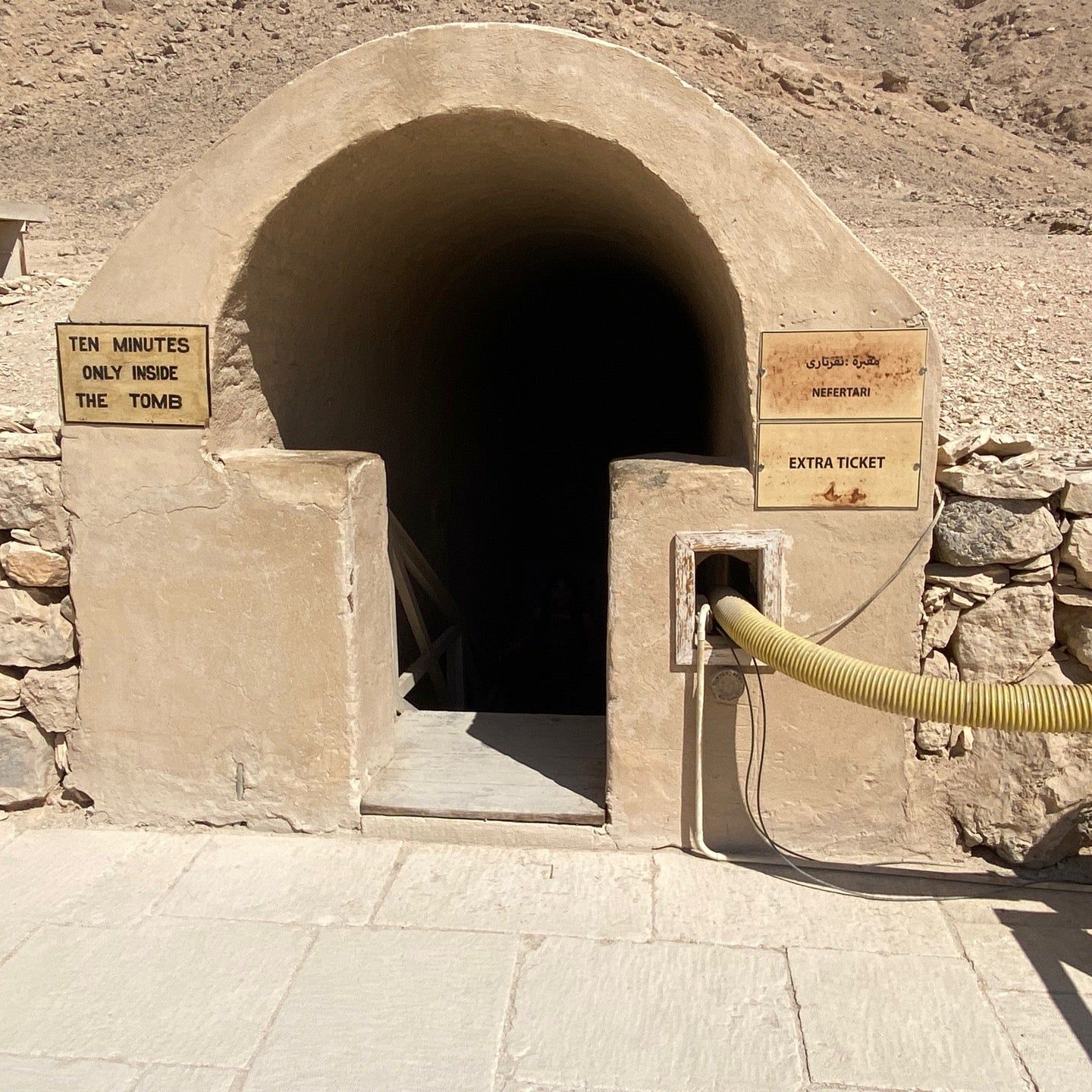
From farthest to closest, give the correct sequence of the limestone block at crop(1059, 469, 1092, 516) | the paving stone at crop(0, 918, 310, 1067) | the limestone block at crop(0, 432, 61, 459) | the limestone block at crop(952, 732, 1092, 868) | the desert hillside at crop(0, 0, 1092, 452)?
the desert hillside at crop(0, 0, 1092, 452)
the limestone block at crop(0, 432, 61, 459)
the limestone block at crop(952, 732, 1092, 868)
the limestone block at crop(1059, 469, 1092, 516)
the paving stone at crop(0, 918, 310, 1067)

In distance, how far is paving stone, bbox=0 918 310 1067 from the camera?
2.81 meters

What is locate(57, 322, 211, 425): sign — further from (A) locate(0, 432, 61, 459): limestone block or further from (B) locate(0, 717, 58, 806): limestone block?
(B) locate(0, 717, 58, 806): limestone block

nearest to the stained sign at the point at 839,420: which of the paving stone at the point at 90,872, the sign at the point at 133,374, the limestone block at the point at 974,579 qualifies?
the limestone block at the point at 974,579

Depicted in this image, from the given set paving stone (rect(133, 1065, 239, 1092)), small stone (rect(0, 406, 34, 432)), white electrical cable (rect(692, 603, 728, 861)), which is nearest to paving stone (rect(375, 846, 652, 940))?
white electrical cable (rect(692, 603, 728, 861))

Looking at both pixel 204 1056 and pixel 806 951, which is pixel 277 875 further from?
Answer: pixel 806 951

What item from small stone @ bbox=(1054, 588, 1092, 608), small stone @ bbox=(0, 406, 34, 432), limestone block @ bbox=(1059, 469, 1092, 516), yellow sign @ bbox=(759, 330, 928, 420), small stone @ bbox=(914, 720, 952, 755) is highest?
yellow sign @ bbox=(759, 330, 928, 420)

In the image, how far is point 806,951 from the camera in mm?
3213

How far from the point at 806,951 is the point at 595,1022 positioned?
30.7 inches

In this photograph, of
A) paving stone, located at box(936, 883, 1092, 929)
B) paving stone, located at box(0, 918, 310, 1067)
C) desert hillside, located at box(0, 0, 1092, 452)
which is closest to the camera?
paving stone, located at box(0, 918, 310, 1067)

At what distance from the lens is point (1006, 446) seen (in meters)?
3.61

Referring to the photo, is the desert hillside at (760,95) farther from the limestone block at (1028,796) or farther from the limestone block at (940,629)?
the limestone block at (1028,796)

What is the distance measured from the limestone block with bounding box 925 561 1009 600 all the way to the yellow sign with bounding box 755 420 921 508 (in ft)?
0.96

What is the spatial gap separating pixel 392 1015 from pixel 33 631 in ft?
7.03

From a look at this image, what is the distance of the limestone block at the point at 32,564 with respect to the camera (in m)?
3.86
